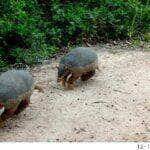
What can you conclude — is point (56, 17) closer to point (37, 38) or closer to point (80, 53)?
point (37, 38)

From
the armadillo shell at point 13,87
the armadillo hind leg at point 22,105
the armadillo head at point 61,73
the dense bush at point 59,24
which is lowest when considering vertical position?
the dense bush at point 59,24

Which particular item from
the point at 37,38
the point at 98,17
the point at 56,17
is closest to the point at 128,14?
the point at 98,17

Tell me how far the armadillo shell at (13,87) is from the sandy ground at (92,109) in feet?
1.09

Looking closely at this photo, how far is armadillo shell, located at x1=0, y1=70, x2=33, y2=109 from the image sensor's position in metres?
5.45

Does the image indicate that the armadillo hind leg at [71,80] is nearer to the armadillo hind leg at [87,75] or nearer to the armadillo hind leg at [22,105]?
the armadillo hind leg at [87,75]

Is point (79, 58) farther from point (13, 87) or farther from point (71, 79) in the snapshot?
point (13, 87)

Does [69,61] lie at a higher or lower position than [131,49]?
higher

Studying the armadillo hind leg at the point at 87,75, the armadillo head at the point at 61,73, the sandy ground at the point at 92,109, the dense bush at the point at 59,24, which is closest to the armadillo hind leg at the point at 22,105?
the sandy ground at the point at 92,109

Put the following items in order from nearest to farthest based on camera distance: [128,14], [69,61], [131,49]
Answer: [69,61] → [131,49] → [128,14]

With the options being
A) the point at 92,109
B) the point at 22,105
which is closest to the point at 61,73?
the point at 92,109

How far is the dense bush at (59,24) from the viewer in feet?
25.6

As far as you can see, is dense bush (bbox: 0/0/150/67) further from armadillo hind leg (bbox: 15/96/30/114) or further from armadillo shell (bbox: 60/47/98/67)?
armadillo hind leg (bbox: 15/96/30/114)

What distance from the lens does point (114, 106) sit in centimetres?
613

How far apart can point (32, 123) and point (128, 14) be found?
4273 mm
